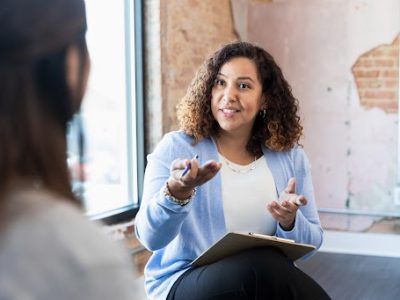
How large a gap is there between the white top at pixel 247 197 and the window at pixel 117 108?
1.23 meters

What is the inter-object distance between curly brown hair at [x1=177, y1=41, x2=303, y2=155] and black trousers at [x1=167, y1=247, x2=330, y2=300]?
456 millimetres

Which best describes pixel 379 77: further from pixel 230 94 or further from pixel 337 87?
pixel 230 94

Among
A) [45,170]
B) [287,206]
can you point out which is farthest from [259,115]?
[45,170]

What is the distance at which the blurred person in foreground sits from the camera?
609 mm

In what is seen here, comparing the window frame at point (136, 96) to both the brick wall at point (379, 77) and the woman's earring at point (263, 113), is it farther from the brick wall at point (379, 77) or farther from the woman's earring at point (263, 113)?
the brick wall at point (379, 77)

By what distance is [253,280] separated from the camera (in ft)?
5.65

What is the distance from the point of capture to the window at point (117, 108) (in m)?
3.22

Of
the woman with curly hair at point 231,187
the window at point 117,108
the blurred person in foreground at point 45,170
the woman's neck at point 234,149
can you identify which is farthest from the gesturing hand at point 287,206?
the window at point 117,108

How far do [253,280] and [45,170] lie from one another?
114 cm

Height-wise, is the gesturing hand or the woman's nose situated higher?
the woman's nose

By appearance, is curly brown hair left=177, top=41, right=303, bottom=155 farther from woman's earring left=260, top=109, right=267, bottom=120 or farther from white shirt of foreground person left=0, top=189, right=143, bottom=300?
white shirt of foreground person left=0, top=189, right=143, bottom=300

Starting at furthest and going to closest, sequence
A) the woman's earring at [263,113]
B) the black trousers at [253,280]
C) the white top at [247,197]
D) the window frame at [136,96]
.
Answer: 1. the window frame at [136,96]
2. the woman's earring at [263,113]
3. the white top at [247,197]
4. the black trousers at [253,280]

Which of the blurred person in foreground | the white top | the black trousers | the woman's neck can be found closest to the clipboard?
the black trousers

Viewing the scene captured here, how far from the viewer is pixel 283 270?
5.75 ft
